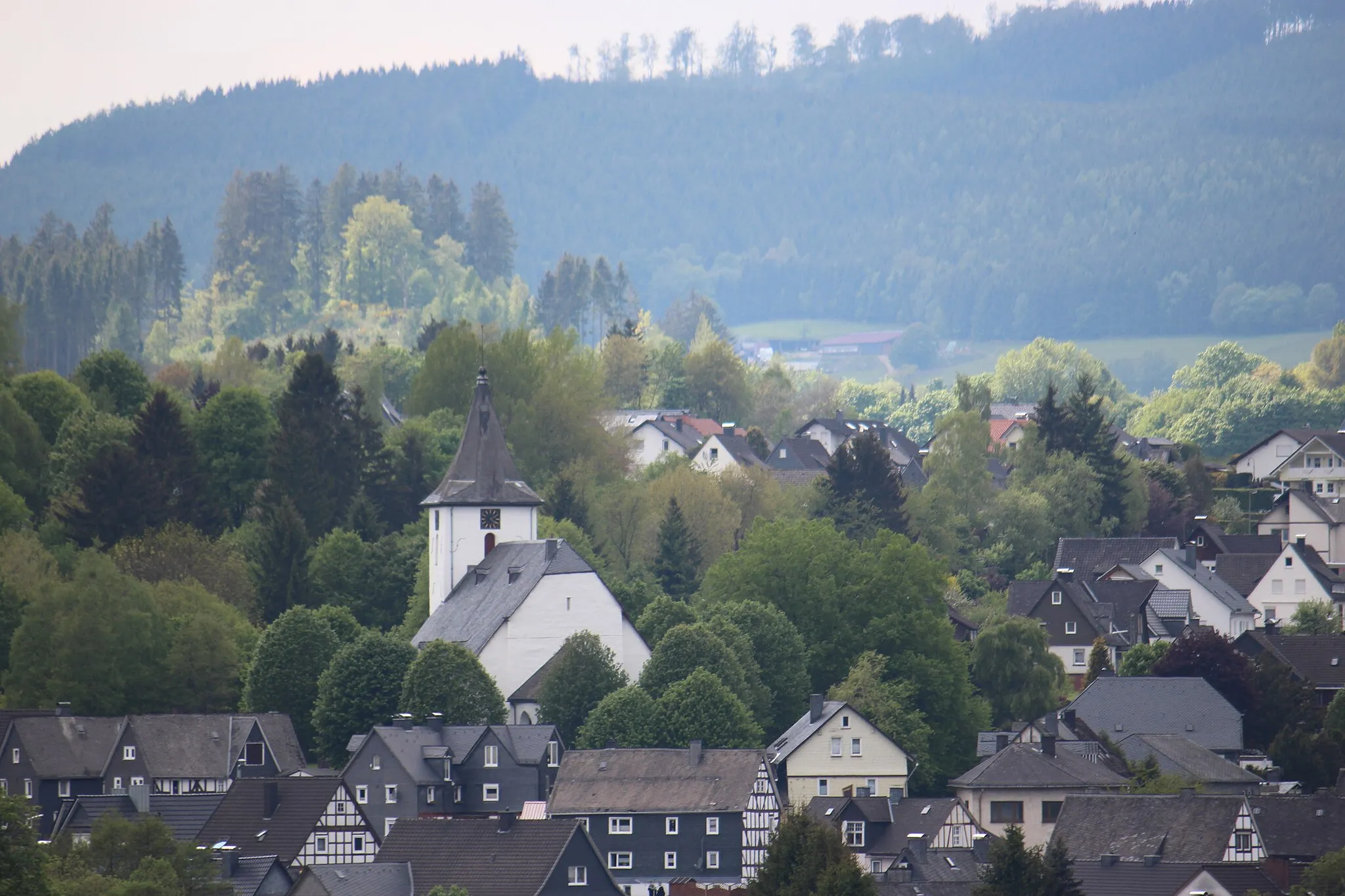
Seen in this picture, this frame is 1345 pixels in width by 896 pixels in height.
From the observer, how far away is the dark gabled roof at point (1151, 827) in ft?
187

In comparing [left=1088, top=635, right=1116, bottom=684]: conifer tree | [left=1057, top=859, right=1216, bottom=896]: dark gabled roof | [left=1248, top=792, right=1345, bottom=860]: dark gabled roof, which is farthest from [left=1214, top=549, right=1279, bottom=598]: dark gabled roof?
[left=1057, top=859, right=1216, bottom=896]: dark gabled roof

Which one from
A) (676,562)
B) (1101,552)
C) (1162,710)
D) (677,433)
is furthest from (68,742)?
(677,433)

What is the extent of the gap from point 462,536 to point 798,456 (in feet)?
174

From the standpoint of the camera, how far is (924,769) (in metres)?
69.6

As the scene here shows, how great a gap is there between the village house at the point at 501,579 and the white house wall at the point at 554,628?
2 centimetres

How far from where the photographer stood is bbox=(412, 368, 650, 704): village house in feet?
238

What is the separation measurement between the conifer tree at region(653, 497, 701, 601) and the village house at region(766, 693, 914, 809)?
871 inches

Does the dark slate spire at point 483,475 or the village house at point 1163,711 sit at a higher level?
the dark slate spire at point 483,475

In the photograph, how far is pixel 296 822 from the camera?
60.2 m

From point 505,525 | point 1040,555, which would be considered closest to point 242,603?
point 505,525

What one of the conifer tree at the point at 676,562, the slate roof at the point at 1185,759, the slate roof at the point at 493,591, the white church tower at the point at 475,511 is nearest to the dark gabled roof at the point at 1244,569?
the conifer tree at the point at 676,562

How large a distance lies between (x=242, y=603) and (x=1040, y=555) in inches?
1415

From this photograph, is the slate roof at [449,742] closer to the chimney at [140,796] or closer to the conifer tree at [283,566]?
the chimney at [140,796]

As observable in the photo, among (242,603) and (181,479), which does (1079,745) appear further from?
(181,479)
